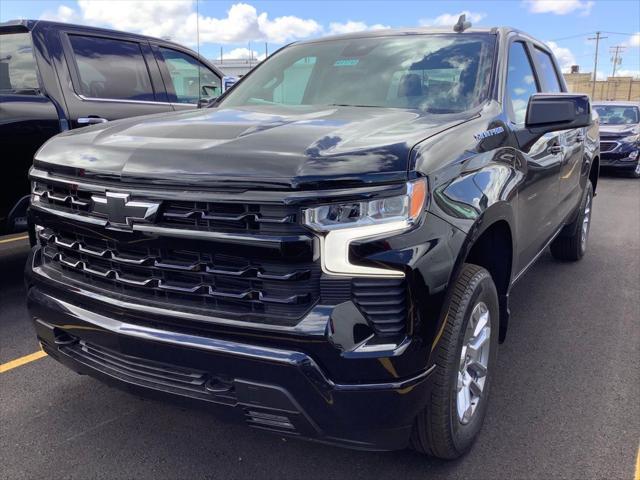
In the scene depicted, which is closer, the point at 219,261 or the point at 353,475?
the point at 219,261

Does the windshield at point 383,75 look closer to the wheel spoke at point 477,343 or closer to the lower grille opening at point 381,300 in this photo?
the wheel spoke at point 477,343

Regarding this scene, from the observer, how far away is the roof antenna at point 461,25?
11.4 ft

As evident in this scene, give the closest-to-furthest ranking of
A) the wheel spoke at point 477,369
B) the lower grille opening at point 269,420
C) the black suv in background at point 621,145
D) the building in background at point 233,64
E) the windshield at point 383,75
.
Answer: the lower grille opening at point 269,420
the wheel spoke at point 477,369
the windshield at point 383,75
the black suv in background at point 621,145
the building in background at point 233,64

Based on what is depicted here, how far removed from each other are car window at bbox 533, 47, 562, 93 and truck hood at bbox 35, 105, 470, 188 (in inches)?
74.1

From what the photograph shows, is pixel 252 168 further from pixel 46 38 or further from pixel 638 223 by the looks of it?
pixel 638 223

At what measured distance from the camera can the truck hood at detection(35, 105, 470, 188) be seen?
6.42ft

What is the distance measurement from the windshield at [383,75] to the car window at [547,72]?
1.08 meters

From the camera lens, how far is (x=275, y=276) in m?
1.94

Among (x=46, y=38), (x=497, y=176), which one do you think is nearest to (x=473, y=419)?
(x=497, y=176)

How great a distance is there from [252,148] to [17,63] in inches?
146

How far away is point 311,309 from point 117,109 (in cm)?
386

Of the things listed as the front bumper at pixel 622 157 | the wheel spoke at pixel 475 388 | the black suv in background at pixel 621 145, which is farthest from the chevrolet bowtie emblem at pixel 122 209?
the front bumper at pixel 622 157

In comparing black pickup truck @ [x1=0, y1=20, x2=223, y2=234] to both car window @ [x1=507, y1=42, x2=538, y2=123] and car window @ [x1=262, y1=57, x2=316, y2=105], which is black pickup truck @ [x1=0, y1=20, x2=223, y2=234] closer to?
car window @ [x1=262, y1=57, x2=316, y2=105]

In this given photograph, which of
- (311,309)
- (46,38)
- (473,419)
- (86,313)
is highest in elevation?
(46,38)
